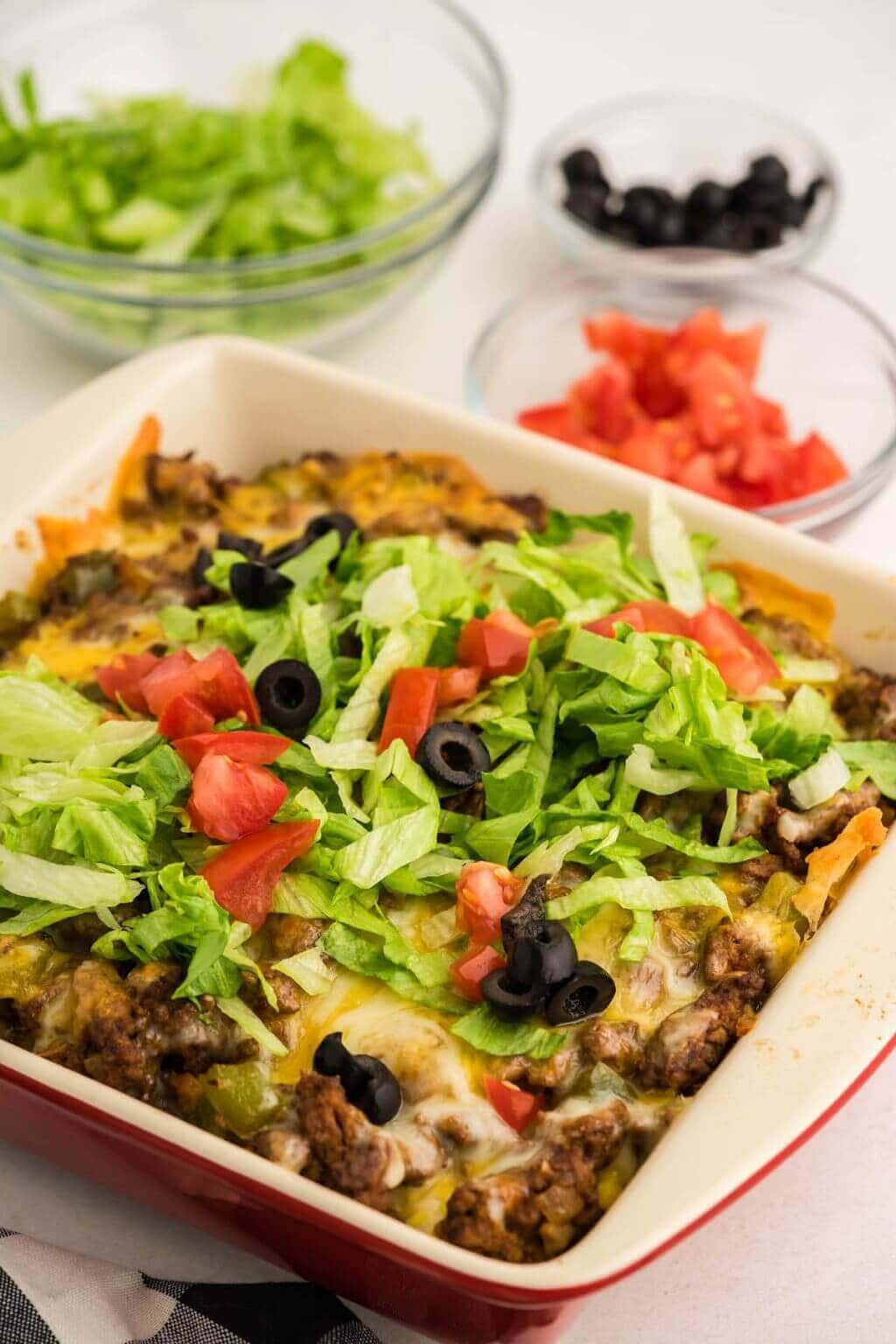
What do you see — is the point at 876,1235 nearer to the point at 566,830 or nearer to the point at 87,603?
the point at 566,830

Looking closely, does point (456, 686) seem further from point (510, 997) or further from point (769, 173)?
point (769, 173)

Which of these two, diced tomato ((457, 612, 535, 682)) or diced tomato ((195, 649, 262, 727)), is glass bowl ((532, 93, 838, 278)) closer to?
diced tomato ((457, 612, 535, 682))

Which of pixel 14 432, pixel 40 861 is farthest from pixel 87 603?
pixel 40 861

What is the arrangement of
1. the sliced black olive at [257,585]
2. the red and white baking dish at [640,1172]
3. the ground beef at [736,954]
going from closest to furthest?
the red and white baking dish at [640,1172] → the ground beef at [736,954] → the sliced black olive at [257,585]

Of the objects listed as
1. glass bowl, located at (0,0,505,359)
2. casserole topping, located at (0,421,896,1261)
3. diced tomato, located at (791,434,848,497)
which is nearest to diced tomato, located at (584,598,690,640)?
casserole topping, located at (0,421,896,1261)

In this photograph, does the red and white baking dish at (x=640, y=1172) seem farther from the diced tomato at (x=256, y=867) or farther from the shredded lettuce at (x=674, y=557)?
the diced tomato at (x=256, y=867)

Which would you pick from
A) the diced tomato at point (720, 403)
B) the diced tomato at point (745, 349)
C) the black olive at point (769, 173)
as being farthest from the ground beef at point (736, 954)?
the black olive at point (769, 173)
